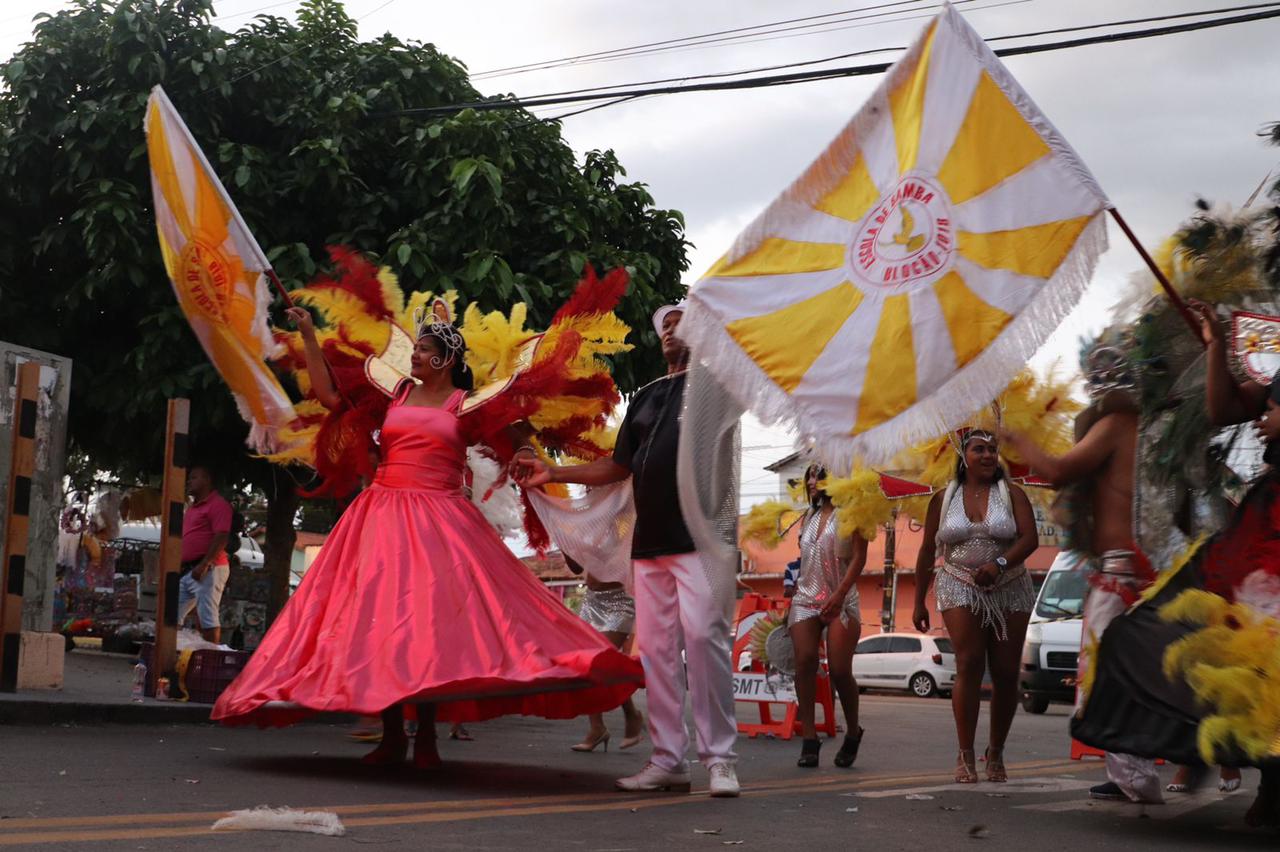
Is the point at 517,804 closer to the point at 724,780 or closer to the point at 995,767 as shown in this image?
the point at 724,780

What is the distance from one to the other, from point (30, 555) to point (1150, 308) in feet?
24.9

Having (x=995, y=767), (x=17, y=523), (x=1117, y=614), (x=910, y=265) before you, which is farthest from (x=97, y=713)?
(x=1117, y=614)

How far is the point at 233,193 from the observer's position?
14562 mm

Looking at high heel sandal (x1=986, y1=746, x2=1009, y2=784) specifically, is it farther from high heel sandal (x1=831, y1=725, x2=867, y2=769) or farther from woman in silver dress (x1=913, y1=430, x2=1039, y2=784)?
high heel sandal (x1=831, y1=725, x2=867, y2=769)

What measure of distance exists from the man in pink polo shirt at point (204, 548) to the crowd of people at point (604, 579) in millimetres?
5888

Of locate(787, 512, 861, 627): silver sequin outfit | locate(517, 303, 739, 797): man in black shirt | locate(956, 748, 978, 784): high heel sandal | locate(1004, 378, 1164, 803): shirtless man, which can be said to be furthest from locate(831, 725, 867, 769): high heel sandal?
locate(1004, 378, 1164, 803): shirtless man

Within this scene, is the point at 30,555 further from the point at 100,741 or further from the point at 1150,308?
the point at 1150,308

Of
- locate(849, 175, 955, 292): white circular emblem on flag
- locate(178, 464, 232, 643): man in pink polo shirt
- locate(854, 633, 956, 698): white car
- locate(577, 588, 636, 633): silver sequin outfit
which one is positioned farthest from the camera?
locate(854, 633, 956, 698): white car

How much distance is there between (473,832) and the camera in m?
4.94

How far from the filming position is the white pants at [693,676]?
21.9 ft

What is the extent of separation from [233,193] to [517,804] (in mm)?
9938

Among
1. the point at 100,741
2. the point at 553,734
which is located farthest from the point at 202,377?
the point at 100,741

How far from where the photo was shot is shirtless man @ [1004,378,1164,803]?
6.48 metres

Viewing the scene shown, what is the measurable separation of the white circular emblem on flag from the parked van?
591 inches
